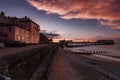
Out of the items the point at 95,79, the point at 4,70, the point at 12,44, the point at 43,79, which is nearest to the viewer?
the point at 4,70

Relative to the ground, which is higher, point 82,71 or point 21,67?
point 21,67

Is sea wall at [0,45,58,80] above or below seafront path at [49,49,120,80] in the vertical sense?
above

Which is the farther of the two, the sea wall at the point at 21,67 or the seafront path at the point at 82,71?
the seafront path at the point at 82,71

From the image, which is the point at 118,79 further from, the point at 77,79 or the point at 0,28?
the point at 0,28

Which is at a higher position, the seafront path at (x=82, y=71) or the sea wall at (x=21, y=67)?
the sea wall at (x=21, y=67)

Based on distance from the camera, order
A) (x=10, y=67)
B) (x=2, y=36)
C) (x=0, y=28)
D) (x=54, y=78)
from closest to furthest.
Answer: (x=10, y=67) < (x=54, y=78) < (x=2, y=36) < (x=0, y=28)

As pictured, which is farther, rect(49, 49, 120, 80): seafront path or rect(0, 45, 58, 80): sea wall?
rect(49, 49, 120, 80): seafront path

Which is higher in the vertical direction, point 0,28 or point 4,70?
point 0,28

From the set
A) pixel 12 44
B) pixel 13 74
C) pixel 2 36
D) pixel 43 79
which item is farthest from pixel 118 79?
pixel 2 36

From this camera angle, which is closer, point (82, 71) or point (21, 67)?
point (21, 67)

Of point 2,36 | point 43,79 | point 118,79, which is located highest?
point 2,36

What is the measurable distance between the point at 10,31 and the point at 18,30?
4.15 m

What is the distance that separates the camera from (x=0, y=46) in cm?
A: 2784

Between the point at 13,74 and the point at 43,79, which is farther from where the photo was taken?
the point at 43,79
